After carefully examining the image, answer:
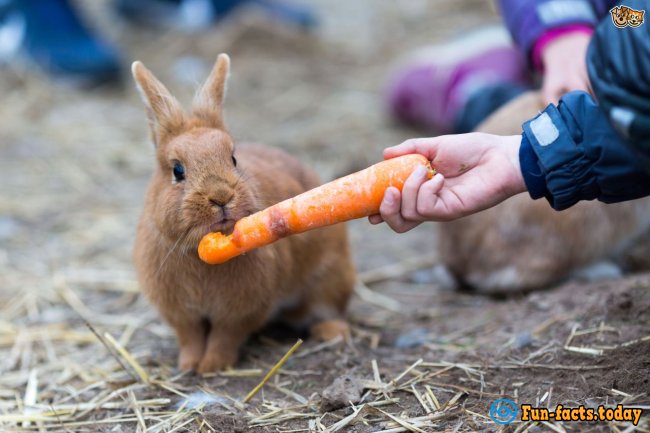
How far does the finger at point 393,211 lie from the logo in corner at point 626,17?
735mm

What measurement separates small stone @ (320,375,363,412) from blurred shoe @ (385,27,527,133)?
8.89 feet

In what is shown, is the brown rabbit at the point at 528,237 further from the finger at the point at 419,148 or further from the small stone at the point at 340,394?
the small stone at the point at 340,394

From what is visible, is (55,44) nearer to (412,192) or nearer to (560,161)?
(412,192)

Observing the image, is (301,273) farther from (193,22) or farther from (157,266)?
(193,22)

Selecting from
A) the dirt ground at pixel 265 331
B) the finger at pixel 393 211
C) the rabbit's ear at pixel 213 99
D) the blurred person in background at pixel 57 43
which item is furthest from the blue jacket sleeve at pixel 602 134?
the blurred person in background at pixel 57 43

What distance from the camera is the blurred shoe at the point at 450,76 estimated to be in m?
5.09

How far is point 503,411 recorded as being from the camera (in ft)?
7.17

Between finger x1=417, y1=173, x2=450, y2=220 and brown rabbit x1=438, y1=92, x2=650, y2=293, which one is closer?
finger x1=417, y1=173, x2=450, y2=220

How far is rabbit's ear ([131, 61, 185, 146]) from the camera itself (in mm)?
2621

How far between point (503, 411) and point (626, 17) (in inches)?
43.7

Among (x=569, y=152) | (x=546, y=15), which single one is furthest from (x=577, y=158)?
(x=546, y=15)

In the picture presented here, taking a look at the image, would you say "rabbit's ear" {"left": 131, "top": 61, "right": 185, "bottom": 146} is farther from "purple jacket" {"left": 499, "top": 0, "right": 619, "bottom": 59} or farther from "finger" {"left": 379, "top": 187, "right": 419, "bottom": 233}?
"purple jacket" {"left": 499, "top": 0, "right": 619, "bottom": 59}

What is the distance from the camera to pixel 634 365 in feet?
7.47

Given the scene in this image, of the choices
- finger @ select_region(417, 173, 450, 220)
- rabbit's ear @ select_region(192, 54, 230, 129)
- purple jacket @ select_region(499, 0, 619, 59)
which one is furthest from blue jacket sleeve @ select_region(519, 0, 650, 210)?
purple jacket @ select_region(499, 0, 619, 59)
